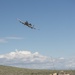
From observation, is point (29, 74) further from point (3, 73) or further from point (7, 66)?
point (7, 66)

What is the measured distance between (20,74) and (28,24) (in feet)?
165

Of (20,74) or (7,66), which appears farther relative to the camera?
(7,66)

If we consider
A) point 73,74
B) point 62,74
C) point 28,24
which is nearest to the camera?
point 28,24

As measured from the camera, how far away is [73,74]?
461 ft

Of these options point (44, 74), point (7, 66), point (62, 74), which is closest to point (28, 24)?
point (62, 74)

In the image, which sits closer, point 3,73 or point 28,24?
point 28,24

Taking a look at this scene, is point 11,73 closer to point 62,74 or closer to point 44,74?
point 44,74

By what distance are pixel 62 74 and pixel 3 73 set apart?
39.4 metres

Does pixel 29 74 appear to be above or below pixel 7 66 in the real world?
below

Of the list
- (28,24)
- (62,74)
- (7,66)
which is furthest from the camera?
(7,66)

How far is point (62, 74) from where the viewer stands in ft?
400

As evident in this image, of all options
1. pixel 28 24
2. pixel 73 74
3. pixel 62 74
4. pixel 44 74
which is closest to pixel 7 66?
pixel 44 74

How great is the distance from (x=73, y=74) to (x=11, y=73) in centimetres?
3321

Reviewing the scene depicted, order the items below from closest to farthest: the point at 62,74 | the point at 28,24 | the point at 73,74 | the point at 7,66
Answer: the point at 28,24 → the point at 62,74 → the point at 73,74 → the point at 7,66
